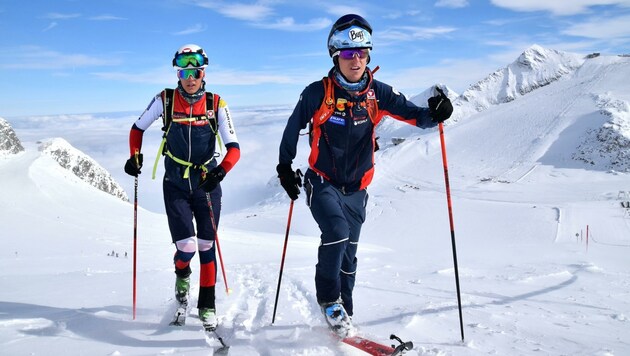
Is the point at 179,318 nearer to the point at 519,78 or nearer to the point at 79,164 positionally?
the point at 79,164

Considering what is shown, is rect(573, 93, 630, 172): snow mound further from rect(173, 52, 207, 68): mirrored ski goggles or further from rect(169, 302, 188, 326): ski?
rect(169, 302, 188, 326): ski

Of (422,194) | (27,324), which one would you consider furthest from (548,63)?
(27,324)

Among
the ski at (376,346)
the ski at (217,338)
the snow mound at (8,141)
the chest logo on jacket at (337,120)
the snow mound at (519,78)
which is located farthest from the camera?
the snow mound at (519,78)

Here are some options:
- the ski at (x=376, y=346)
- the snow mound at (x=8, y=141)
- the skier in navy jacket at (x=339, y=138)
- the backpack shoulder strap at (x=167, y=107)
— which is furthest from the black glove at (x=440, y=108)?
the snow mound at (x=8, y=141)

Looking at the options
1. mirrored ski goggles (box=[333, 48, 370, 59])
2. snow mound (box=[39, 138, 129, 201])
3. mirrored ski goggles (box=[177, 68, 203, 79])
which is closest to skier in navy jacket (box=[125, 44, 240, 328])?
mirrored ski goggles (box=[177, 68, 203, 79])

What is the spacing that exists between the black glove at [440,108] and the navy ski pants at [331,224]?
4.19ft

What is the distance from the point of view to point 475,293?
7.01 meters

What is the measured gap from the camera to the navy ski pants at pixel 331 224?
15.5 feet

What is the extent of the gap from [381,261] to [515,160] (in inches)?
2330

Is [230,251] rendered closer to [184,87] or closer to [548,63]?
[184,87]

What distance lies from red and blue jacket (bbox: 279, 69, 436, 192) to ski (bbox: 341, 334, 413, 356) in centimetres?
168

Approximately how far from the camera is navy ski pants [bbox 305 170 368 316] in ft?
15.5

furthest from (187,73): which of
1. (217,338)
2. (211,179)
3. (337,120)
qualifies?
(217,338)

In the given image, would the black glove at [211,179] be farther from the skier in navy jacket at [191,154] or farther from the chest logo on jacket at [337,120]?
the chest logo on jacket at [337,120]
